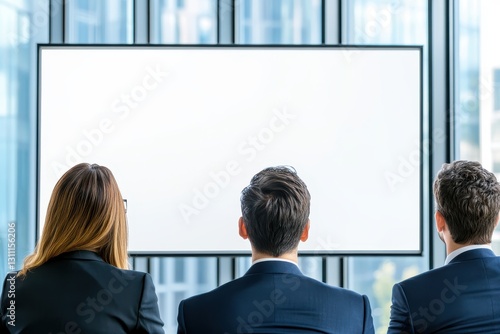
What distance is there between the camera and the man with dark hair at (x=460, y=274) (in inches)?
66.0

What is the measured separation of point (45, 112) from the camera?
350 centimetres

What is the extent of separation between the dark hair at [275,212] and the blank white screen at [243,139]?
5.59 feet

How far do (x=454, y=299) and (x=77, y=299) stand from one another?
3.60 feet

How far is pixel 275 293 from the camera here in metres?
1.60

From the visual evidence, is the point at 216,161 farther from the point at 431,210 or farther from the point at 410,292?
the point at 410,292

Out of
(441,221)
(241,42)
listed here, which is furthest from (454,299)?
(241,42)

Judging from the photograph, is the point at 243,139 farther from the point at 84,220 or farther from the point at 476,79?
the point at 84,220

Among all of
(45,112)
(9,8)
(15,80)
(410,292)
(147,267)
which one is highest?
(9,8)

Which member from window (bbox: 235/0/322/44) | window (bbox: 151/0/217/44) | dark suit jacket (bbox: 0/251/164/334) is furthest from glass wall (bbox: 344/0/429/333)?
dark suit jacket (bbox: 0/251/164/334)

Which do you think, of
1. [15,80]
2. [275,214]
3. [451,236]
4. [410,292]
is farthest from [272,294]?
[15,80]

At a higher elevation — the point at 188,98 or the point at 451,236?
the point at 188,98

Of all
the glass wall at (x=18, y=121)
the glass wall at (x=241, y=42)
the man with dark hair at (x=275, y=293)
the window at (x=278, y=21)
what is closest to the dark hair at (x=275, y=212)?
the man with dark hair at (x=275, y=293)

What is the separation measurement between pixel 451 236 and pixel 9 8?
3.18 meters

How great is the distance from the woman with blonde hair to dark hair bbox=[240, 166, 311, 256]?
37 centimetres
